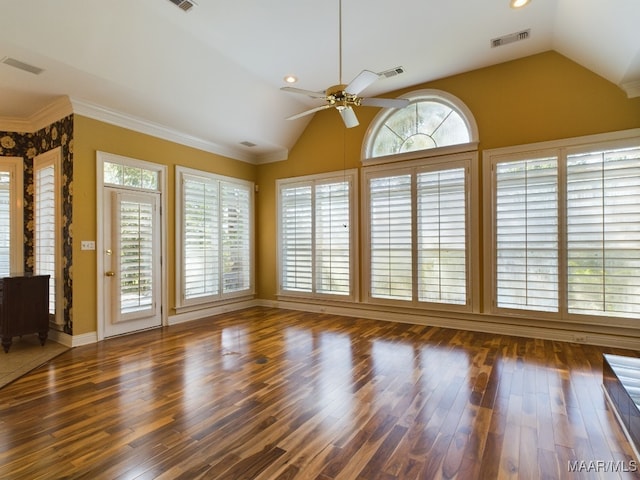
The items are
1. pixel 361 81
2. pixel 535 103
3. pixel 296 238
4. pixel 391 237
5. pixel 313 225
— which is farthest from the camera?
pixel 296 238

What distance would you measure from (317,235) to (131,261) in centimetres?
306

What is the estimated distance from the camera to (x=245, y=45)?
4160 millimetres

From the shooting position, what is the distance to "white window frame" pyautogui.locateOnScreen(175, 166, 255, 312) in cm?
547

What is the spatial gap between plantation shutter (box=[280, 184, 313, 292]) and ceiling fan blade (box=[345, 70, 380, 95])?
134 inches

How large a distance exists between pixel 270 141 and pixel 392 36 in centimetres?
287

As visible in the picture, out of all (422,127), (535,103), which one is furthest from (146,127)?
(535,103)

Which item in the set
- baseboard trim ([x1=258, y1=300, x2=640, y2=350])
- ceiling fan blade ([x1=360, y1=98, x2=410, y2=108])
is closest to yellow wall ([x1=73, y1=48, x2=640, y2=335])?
ceiling fan blade ([x1=360, y1=98, x2=410, y2=108])

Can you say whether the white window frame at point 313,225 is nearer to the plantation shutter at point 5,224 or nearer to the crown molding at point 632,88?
the crown molding at point 632,88

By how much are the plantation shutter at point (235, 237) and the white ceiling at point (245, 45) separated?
1.63 m

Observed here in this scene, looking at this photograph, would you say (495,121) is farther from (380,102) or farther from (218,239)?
(218,239)

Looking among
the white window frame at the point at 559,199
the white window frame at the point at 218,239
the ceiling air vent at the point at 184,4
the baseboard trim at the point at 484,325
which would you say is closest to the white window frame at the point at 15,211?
the white window frame at the point at 218,239

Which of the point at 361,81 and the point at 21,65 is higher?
the point at 21,65

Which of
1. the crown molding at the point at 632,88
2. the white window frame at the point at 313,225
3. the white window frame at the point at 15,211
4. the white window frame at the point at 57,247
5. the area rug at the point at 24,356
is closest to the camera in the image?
the area rug at the point at 24,356

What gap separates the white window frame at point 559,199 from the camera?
13.1 ft
